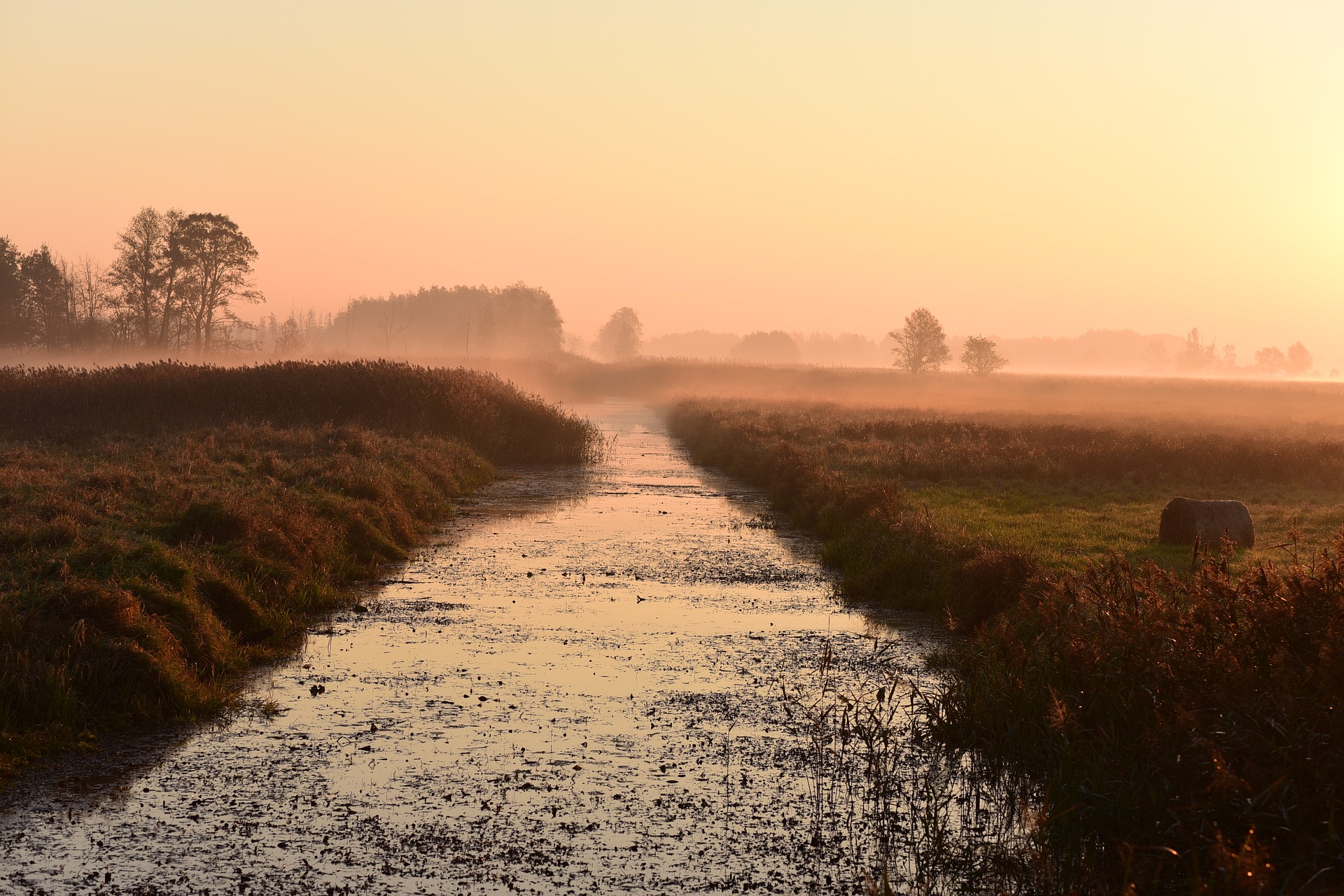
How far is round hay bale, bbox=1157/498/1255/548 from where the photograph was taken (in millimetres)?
17500

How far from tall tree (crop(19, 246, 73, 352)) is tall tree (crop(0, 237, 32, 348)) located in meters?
0.75

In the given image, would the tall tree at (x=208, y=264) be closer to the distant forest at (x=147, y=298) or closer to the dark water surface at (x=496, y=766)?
the distant forest at (x=147, y=298)

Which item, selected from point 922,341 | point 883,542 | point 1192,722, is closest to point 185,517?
point 883,542

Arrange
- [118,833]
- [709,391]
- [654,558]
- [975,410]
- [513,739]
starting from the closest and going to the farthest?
[118,833], [513,739], [654,558], [975,410], [709,391]

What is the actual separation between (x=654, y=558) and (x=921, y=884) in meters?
11.7

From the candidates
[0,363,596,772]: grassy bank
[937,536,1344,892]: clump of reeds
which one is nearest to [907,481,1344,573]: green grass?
[937,536,1344,892]: clump of reeds

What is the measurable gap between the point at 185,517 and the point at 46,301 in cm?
8879

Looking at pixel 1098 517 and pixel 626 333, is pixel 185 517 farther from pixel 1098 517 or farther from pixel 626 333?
pixel 626 333

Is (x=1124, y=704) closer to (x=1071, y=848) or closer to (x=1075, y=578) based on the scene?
(x=1071, y=848)

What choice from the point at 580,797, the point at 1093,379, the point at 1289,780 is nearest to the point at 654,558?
the point at 580,797

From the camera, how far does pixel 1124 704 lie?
750cm

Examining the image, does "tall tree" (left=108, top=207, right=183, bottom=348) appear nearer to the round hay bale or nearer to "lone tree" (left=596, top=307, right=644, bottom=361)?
the round hay bale

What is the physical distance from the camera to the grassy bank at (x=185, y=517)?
9617mm

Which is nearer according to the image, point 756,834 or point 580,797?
point 756,834
